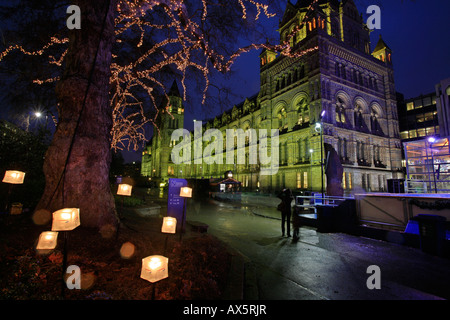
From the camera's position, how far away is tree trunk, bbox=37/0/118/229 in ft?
15.2

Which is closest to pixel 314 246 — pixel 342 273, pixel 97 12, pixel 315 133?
pixel 342 273

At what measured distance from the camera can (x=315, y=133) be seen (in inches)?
1024

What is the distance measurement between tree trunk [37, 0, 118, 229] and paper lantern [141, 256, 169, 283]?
2.91 meters

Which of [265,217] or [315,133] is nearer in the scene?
[265,217]

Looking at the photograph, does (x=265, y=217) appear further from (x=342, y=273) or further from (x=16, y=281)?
Answer: (x=16, y=281)

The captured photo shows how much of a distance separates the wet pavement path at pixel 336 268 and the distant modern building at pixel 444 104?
26.1 feet

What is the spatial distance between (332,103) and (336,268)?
26422 mm

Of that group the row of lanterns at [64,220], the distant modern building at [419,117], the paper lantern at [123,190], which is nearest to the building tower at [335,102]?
the distant modern building at [419,117]

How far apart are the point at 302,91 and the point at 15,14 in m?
29.1

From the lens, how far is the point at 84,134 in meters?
4.78

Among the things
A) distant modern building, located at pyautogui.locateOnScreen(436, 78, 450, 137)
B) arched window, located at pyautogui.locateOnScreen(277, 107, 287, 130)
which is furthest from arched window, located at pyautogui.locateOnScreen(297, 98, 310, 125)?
distant modern building, located at pyautogui.locateOnScreen(436, 78, 450, 137)

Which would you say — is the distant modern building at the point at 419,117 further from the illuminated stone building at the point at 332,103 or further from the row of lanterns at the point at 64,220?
the row of lanterns at the point at 64,220

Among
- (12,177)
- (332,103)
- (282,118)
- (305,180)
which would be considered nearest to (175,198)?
(12,177)

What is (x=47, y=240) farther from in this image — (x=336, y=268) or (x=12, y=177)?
(x=336, y=268)
